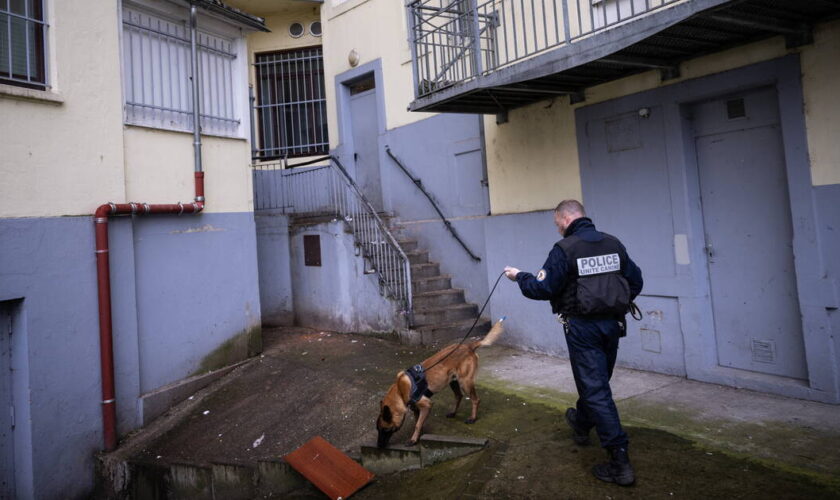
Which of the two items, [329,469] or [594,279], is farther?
[329,469]

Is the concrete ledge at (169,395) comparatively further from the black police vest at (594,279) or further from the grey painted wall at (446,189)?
the black police vest at (594,279)

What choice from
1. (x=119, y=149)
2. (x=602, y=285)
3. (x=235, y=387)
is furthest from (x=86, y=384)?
(x=602, y=285)

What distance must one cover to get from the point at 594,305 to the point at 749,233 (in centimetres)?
276

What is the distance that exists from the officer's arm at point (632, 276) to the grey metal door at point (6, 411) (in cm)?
593

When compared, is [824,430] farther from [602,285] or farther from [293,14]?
[293,14]

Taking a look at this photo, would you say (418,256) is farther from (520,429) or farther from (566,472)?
(566,472)

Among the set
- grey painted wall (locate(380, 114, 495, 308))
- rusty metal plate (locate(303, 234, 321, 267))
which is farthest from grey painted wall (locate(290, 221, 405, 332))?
grey painted wall (locate(380, 114, 495, 308))

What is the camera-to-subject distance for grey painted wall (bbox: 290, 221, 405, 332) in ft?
28.3

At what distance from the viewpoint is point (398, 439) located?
4938 mm

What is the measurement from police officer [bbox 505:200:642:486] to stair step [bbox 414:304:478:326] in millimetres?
4340

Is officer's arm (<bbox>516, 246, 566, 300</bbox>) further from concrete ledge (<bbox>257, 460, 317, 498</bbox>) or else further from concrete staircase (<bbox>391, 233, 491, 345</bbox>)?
concrete staircase (<bbox>391, 233, 491, 345</bbox>)

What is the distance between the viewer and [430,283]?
876 centimetres

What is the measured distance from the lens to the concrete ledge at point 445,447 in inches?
173

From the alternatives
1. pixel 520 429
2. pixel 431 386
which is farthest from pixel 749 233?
pixel 431 386
